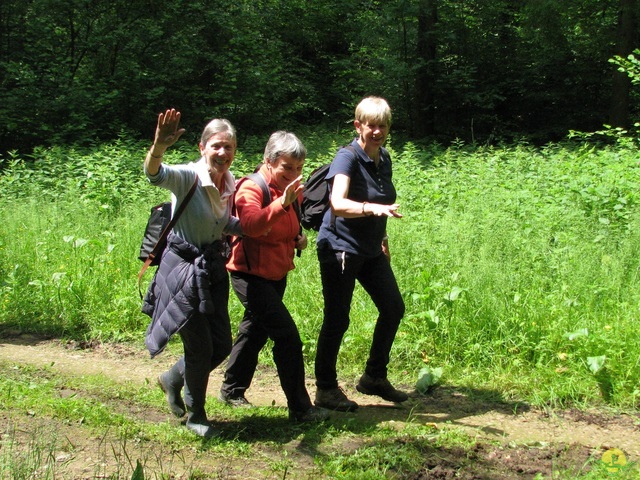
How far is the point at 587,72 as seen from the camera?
1583 cm

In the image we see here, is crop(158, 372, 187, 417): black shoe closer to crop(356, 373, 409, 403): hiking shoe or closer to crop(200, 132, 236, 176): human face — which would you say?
crop(356, 373, 409, 403): hiking shoe

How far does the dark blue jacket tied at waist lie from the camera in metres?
3.70

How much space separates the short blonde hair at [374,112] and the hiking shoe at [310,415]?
188 cm

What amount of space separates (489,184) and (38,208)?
607 centimetres

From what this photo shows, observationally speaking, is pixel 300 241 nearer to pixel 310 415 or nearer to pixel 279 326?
pixel 279 326

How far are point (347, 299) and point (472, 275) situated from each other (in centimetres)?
179

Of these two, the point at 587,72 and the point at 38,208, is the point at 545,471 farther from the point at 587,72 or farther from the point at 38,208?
the point at 587,72

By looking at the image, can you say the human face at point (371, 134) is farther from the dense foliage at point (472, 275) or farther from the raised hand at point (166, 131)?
the dense foliage at point (472, 275)

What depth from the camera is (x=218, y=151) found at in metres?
3.76

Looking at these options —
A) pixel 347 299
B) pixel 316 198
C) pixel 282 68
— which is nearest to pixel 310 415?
pixel 347 299

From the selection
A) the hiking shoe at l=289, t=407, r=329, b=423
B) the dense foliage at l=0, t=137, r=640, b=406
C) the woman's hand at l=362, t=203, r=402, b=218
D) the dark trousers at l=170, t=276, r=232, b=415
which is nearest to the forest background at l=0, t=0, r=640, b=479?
the dense foliage at l=0, t=137, r=640, b=406

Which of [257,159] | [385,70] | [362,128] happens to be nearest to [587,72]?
[385,70]

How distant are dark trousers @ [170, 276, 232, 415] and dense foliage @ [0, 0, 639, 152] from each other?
11348 millimetres

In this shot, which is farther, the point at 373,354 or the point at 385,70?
the point at 385,70
